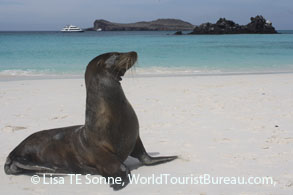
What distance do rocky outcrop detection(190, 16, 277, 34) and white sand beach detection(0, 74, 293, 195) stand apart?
268 ft

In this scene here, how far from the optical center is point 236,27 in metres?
93.5

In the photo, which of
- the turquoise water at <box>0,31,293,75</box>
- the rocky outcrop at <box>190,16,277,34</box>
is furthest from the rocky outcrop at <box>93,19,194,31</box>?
the turquoise water at <box>0,31,293,75</box>

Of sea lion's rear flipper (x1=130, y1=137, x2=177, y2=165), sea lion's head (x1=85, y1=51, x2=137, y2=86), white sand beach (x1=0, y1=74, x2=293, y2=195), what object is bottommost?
white sand beach (x1=0, y1=74, x2=293, y2=195)

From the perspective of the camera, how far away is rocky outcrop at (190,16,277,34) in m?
92.1

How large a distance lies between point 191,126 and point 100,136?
265cm

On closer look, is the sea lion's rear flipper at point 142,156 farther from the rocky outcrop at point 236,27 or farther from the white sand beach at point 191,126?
the rocky outcrop at point 236,27

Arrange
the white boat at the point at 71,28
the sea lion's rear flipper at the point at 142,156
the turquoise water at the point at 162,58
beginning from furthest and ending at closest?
the white boat at the point at 71,28 → the turquoise water at the point at 162,58 → the sea lion's rear flipper at the point at 142,156

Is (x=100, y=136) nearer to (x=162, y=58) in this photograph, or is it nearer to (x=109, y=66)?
(x=109, y=66)

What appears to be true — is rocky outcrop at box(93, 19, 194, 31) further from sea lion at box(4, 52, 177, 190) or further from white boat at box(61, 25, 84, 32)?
sea lion at box(4, 52, 177, 190)

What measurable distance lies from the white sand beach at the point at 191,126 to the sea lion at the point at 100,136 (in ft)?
0.49

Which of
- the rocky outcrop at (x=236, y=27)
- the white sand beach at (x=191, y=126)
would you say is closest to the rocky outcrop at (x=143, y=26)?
the rocky outcrop at (x=236, y=27)

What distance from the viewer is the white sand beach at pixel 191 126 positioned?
4.01 m

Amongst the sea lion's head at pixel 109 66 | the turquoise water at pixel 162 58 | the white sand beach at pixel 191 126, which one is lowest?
the turquoise water at pixel 162 58

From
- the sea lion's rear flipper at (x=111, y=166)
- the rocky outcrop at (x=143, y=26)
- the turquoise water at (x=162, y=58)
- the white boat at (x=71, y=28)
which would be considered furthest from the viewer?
the rocky outcrop at (x=143, y=26)
